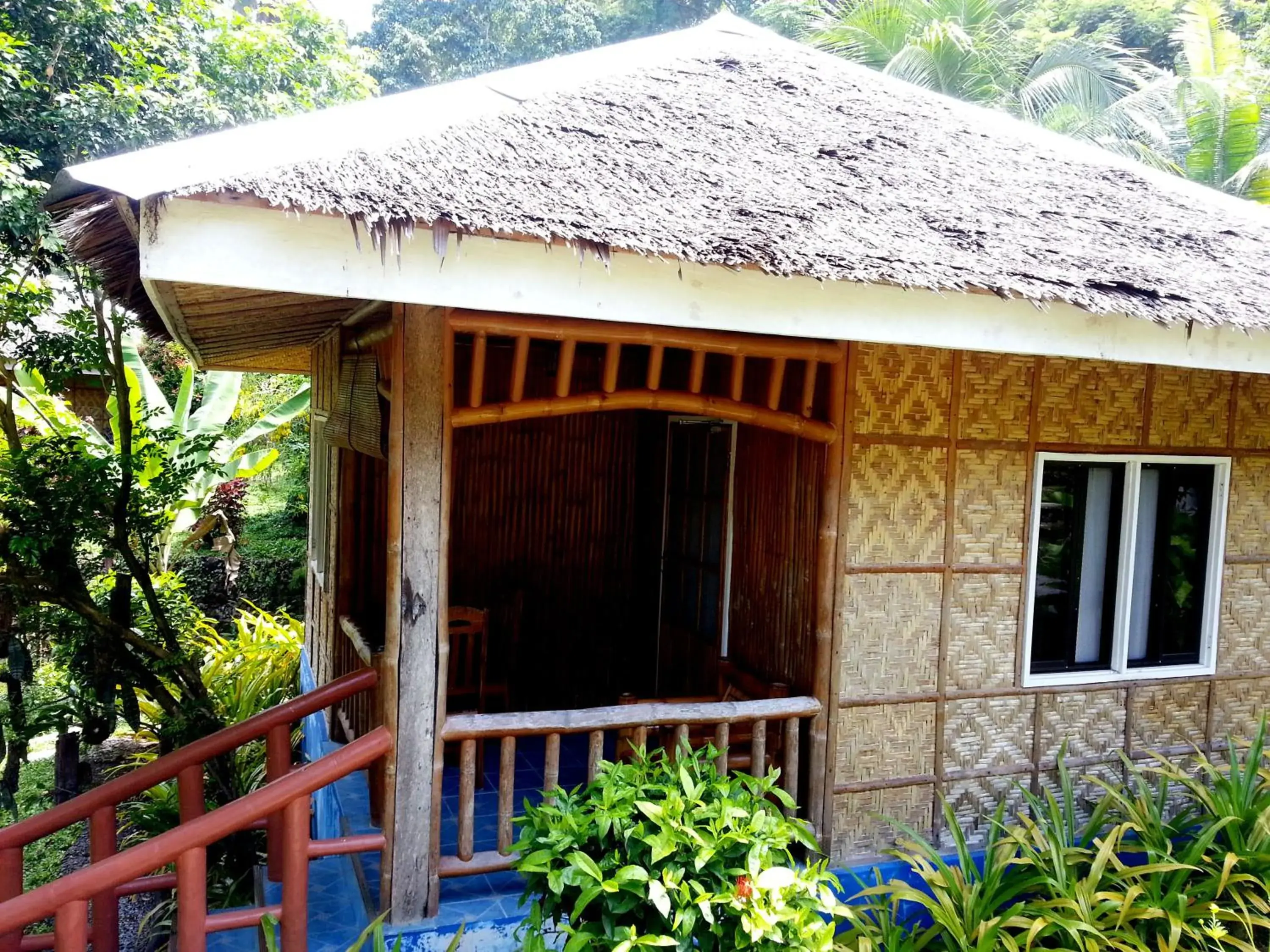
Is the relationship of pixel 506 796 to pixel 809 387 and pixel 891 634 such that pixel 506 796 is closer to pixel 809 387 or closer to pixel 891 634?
pixel 891 634

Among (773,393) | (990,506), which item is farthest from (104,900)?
(990,506)

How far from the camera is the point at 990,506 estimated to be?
425 cm

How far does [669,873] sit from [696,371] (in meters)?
1.86

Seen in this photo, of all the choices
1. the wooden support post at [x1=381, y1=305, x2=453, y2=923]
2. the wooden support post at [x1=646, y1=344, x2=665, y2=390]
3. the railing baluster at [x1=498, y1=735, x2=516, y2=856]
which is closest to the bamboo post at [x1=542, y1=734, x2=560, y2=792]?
the railing baluster at [x1=498, y1=735, x2=516, y2=856]

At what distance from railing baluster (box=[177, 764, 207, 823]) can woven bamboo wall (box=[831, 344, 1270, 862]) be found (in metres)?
2.74

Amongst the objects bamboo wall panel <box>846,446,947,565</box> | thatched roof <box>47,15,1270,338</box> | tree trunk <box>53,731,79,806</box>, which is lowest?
tree trunk <box>53,731,79,806</box>

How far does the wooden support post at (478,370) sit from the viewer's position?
10.8 feet

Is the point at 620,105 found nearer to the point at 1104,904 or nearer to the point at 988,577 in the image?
the point at 988,577

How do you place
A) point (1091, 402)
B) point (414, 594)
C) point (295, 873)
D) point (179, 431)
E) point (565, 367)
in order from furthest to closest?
point (179, 431) → point (1091, 402) → point (565, 367) → point (414, 594) → point (295, 873)

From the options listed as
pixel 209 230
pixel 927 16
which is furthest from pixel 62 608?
pixel 927 16

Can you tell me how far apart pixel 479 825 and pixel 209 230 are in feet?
10.5

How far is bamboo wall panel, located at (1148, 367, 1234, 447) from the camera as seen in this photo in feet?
14.9

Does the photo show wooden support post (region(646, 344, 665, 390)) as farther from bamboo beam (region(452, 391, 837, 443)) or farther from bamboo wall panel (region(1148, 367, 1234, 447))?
bamboo wall panel (region(1148, 367, 1234, 447))

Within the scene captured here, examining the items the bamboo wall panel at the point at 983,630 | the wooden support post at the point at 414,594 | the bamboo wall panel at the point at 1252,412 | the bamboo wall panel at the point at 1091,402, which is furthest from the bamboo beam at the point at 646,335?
the bamboo wall panel at the point at 1252,412
